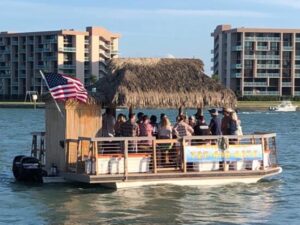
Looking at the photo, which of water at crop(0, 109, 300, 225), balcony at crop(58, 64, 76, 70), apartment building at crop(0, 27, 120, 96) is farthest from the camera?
balcony at crop(58, 64, 76, 70)

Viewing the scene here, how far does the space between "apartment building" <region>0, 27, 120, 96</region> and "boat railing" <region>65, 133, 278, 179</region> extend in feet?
432

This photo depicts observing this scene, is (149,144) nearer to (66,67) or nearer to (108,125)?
Answer: (108,125)

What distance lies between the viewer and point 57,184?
1816 cm

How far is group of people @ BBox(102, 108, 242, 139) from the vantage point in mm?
17781

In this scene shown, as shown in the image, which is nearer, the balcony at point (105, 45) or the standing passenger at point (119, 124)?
the standing passenger at point (119, 124)

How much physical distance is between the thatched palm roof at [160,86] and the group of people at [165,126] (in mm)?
395

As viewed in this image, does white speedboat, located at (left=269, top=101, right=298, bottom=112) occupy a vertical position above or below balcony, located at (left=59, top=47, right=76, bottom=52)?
below

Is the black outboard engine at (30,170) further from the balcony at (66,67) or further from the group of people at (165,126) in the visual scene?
the balcony at (66,67)

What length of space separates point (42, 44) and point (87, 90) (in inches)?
5376

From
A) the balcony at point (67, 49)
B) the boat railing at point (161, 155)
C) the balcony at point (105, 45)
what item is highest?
the balcony at point (105, 45)

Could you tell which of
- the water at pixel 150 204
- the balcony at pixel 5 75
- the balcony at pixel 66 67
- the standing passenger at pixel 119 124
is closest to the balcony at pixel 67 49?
the balcony at pixel 66 67

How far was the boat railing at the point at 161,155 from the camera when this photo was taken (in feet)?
55.0

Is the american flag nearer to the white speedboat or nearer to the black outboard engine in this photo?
the black outboard engine

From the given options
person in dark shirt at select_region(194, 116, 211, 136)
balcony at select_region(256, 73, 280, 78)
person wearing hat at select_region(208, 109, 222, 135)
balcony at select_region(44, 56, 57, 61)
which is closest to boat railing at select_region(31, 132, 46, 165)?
person in dark shirt at select_region(194, 116, 211, 136)
